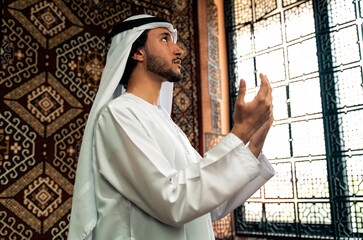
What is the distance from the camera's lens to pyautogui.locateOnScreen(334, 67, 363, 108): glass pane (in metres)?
3.02

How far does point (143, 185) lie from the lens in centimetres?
97

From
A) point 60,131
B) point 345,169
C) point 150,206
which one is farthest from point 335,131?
point 150,206

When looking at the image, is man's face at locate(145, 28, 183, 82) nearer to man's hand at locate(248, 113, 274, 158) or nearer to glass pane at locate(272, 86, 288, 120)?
man's hand at locate(248, 113, 274, 158)

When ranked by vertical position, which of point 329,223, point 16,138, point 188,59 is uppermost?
point 188,59

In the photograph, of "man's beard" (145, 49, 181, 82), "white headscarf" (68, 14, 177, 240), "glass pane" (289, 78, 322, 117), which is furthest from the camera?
"glass pane" (289, 78, 322, 117)

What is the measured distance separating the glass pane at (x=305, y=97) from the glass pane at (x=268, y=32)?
54 cm

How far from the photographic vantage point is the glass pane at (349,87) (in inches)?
119

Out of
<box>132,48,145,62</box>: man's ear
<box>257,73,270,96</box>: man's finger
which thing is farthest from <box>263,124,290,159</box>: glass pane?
<box>257,73,270,96</box>: man's finger

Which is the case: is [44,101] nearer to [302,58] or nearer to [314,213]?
[302,58]

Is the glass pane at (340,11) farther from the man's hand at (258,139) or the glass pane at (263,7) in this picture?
the man's hand at (258,139)

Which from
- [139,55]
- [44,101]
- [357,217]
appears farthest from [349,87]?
[44,101]

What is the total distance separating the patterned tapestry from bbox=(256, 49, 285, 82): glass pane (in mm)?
1618

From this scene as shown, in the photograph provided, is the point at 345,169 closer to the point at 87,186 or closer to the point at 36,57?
the point at 87,186

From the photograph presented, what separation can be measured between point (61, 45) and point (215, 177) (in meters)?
2.59
